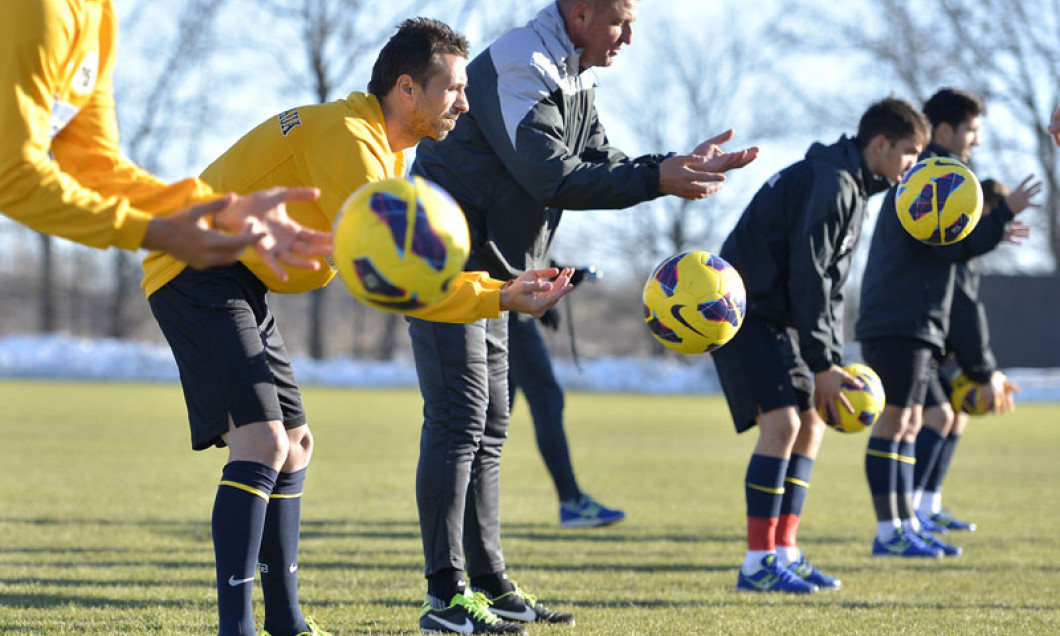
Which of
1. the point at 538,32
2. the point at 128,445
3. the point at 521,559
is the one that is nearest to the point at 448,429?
the point at 538,32

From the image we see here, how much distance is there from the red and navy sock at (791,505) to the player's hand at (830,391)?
0.42 m

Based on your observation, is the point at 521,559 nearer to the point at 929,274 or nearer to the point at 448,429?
the point at 448,429

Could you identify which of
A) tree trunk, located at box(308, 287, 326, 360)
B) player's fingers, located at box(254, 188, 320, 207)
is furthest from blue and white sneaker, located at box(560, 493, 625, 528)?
tree trunk, located at box(308, 287, 326, 360)

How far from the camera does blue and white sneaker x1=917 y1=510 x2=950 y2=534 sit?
24.6 ft

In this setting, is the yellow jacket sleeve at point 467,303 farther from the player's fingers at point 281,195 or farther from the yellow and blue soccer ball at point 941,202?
the yellow and blue soccer ball at point 941,202

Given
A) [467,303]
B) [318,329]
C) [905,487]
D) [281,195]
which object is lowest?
[905,487]

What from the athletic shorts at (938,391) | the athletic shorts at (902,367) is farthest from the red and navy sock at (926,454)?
the athletic shorts at (902,367)

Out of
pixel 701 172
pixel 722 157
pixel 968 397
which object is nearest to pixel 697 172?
pixel 701 172

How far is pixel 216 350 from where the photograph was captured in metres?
3.61

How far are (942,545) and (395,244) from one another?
15.2ft

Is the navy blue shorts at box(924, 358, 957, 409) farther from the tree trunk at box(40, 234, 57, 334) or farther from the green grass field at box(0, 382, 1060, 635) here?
the tree trunk at box(40, 234, 57, 334)

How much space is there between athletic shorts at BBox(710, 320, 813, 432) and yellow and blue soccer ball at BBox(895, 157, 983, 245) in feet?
2.63

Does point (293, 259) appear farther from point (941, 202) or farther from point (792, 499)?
A: point (792, 499)

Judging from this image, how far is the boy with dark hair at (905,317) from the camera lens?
6.61m
